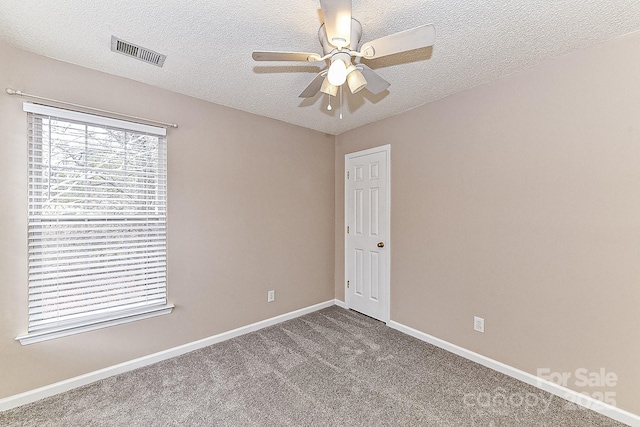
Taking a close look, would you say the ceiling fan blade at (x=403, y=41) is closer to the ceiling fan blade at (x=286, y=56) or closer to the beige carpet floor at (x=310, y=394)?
the ceiling fan blade at (x=286, y=56)

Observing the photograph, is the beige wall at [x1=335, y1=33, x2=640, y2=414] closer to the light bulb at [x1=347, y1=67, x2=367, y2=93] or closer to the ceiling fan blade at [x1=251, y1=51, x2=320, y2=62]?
the light bulb at [x1=347, y1=67, x2=367, y2=93]

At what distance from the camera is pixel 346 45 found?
1.44 meters

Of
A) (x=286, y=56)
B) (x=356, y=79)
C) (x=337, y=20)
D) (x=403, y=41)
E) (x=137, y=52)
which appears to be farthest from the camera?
(x=137, y=52)

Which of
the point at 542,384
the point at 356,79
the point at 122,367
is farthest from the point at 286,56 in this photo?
the point at 542,384

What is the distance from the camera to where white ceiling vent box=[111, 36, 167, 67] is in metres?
1.84

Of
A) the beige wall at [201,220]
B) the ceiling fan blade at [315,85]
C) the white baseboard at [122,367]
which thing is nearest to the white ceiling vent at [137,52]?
the beige wall at [201,220]

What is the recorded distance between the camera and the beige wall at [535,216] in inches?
69.7

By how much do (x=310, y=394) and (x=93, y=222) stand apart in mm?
2139

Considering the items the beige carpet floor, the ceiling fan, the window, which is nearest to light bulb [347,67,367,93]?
the ceiling fan

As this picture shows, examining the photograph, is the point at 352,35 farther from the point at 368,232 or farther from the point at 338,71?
the point at 368,232

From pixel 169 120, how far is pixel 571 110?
10.6ft

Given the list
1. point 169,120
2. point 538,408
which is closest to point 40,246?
point 169,120

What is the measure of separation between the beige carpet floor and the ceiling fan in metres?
2.13

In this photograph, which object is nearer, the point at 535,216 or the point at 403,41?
the point at 403,41
